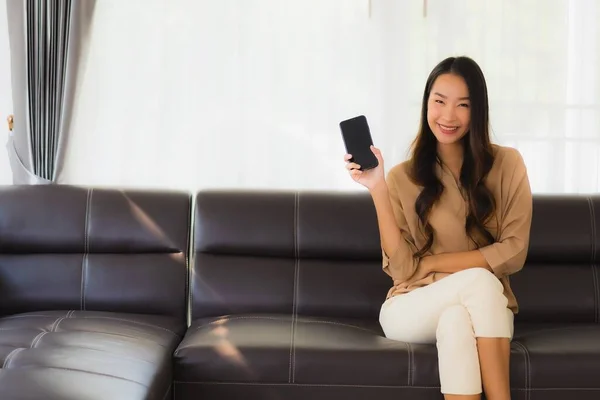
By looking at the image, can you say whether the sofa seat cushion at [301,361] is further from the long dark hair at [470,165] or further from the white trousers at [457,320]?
the long dark hair at [470,165]

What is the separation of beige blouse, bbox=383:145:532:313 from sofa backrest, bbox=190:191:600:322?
13.5 inches

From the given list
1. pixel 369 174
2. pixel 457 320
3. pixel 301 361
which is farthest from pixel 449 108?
pixel 301 361

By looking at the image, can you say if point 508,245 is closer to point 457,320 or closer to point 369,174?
point 457,320

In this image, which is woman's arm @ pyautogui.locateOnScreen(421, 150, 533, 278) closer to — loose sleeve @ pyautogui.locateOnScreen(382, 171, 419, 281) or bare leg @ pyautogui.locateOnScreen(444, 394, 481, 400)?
loose sleeve @ pyautogui.locateOnScreen(382, 171, 419, 281)

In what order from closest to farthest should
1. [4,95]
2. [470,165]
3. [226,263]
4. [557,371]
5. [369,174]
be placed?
[557,371]
[369,174]
[470,165]
[226,263]
[4,95]

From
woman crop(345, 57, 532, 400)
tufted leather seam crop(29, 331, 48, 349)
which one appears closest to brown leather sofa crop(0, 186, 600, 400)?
tufted leather seam crop(29, 331, 48, 349)

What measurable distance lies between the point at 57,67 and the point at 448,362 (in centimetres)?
202

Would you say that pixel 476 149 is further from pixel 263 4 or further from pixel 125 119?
pixel 125 119

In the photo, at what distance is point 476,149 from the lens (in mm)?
2467

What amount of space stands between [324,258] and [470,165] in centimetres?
70

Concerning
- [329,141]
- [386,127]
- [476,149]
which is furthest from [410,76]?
[476,149]

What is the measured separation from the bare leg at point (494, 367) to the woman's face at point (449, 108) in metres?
0.67

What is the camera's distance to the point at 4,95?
3.31 metres

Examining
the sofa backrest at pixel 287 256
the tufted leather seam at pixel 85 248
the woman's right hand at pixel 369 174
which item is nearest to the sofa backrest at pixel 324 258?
the sofa backrest at pixel 287 256
